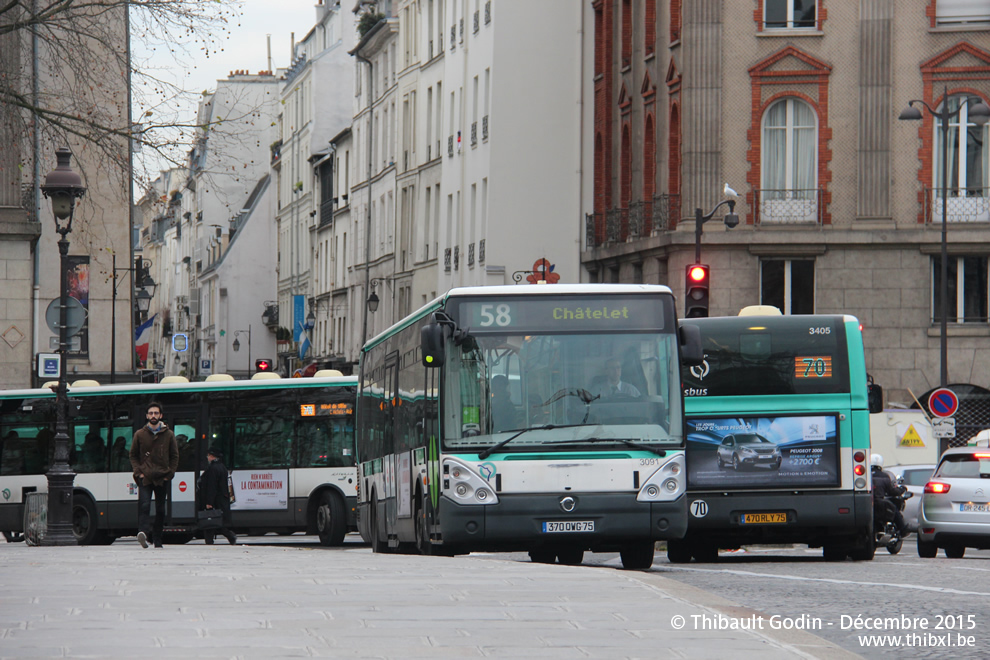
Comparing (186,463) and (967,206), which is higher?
(967,206)

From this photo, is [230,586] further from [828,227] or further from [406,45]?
[406,45]

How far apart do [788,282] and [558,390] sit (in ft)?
88.6

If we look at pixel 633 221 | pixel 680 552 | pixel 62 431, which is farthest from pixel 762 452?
pixel 633 221

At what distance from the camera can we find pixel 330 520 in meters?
31.1

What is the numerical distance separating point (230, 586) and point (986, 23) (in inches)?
1379

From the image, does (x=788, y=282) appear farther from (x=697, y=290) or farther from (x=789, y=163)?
(x=697, y=290)

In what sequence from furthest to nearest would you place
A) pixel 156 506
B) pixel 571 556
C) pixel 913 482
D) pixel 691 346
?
pixel 913 482
pixel 156 506
pixel 571 556
pixel 691 346

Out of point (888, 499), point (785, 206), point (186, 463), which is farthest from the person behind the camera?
point (785, 206)

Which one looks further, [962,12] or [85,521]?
[962,12]

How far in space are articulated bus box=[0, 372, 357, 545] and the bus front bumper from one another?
13.3m

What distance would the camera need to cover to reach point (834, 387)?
21578mm

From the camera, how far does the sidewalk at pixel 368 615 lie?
9055 mm

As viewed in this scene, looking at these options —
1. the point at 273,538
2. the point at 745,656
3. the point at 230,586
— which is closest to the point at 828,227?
the point at 273,538

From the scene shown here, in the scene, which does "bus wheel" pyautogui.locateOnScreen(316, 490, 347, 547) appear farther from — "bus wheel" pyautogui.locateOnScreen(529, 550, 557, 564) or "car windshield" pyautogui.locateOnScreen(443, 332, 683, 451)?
"car windshield" pyautogui.locateOnScreen(443, 332, 683, 451)
